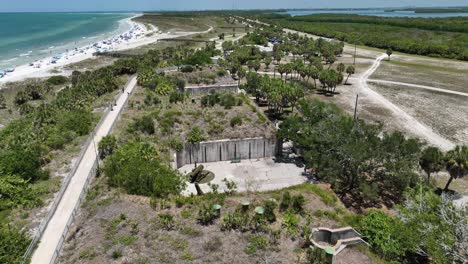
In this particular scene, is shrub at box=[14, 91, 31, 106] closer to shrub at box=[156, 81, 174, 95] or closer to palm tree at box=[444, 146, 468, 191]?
shrub at box=[156, 81, 174, 95]

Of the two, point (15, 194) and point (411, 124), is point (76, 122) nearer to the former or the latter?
point (15, 194)

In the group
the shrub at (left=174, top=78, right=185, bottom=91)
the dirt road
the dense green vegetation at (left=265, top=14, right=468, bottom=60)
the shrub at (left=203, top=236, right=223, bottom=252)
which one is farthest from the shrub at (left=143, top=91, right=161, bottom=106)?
the dense green vegetation at (left=265, top=14, right=468, bottom=60)

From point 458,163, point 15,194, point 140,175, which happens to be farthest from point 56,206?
point 458,163

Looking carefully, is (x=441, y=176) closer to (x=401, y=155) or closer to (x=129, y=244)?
(x=401, y=155)

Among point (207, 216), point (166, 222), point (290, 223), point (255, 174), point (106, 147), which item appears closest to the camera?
point (166, 222)

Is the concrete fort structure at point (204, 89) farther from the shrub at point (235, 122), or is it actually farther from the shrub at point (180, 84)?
the shrub at point (235, 122)

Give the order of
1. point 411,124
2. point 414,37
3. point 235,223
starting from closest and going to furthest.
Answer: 1. point 235,223
2. point 411,124
3. point 414,37
